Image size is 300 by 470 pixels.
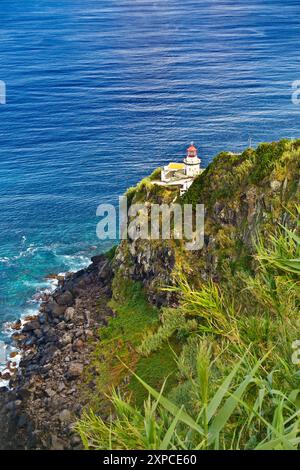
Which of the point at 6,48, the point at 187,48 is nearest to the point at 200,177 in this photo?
the point at 187,48

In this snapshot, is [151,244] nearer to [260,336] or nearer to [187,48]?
[260,336]

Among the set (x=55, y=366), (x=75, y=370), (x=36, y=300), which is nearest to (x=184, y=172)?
(x=36, y=300)

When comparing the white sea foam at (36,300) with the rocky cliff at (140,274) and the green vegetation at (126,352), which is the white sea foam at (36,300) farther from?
the green vegetation at (126,352)

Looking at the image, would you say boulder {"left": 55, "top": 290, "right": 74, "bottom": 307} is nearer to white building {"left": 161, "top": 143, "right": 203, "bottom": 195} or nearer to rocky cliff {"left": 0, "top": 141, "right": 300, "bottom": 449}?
rocky cliff {"left": 0, "top": 141, "right": 300, "bottom": 449}

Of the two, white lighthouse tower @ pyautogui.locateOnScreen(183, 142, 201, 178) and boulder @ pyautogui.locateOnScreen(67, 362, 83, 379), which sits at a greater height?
Result: white lighthouse tower @ pyautogui.locateOnScreen(183, 142, 201, 178)

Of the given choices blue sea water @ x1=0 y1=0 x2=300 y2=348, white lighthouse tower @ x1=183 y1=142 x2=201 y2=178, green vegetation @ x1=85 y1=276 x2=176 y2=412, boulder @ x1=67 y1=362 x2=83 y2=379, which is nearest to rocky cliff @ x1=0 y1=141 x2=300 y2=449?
boulder @ x1=67 y1=362 x2=83 y2=379
